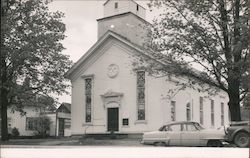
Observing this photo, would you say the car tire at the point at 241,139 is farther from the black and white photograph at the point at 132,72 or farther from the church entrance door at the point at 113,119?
the church entrance door at the point at 113,119

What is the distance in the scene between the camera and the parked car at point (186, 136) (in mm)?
17781

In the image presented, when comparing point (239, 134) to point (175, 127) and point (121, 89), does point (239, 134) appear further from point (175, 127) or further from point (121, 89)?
point (121, 89)

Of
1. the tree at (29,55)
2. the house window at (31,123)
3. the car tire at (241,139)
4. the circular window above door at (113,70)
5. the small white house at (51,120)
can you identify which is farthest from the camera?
the house window at (31,123)

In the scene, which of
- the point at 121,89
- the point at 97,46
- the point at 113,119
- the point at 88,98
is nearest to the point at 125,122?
the point at 113,119

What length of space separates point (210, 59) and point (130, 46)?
8.21 metres

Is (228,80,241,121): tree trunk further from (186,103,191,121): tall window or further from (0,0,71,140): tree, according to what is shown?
(0,0,71,140): tree

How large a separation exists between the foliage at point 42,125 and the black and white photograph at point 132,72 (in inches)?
382

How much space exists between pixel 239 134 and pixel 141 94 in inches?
494

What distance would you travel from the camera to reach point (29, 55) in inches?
1039

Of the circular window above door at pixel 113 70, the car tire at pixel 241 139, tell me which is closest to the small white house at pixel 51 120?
the circular window above door at pixel 113 70

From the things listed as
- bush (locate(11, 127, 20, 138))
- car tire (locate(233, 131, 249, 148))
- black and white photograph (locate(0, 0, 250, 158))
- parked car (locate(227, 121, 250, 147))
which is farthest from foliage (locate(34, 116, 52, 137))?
car tire (locate(233, 131, 249, 148))

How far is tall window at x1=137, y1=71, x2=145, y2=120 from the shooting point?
28.2 m
